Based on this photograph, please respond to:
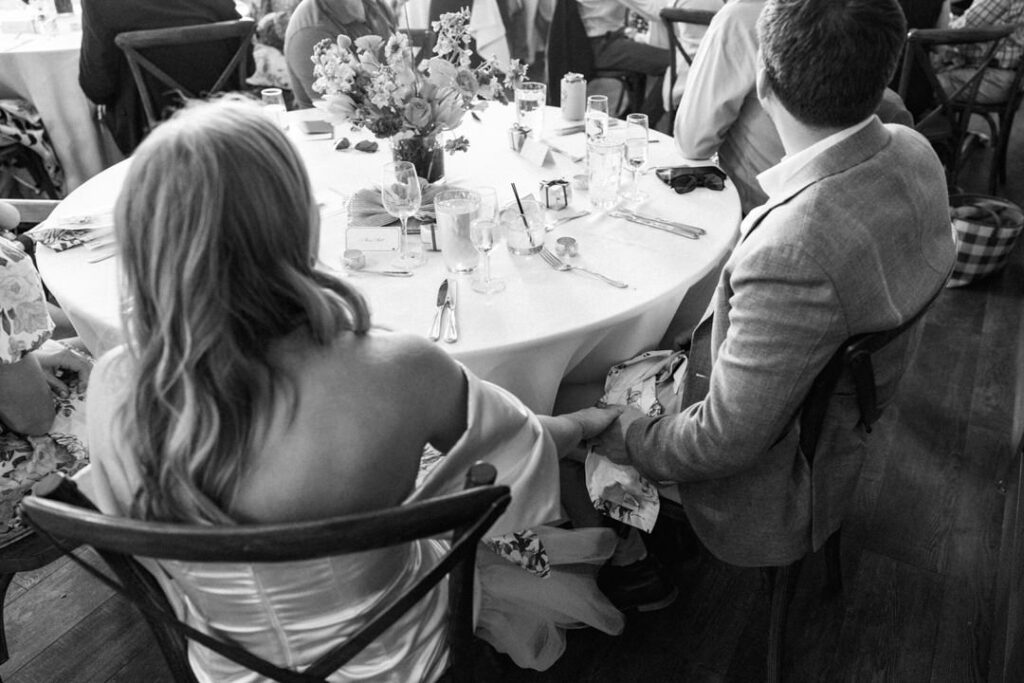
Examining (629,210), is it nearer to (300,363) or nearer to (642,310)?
(642,310)

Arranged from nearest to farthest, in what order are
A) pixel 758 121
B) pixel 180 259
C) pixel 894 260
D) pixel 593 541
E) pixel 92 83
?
pixel 180 259 → pixel 894 260 → pixel 593 541 → pixel 758 121 → pixel 92 83

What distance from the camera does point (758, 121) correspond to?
86.3 inches

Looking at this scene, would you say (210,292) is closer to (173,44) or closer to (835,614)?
(835,614)

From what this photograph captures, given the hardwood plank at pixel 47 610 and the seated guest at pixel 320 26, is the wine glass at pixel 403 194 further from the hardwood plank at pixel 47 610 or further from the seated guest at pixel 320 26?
the seated guest at pixel 320 26

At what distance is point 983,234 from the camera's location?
2982 millimetres

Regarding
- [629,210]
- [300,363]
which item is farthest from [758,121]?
[300,363]

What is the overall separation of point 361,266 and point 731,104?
1.14 metres

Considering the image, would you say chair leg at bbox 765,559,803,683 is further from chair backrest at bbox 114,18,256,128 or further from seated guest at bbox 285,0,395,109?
chair backrest at bbox 114,18,256,128

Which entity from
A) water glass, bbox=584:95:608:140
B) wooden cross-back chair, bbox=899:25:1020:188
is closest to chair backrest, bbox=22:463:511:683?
water glass, bbox=584:95:608:140

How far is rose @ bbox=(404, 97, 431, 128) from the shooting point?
5.89 feet

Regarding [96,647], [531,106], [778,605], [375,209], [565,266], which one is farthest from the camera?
[531,106]

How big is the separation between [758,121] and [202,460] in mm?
1811

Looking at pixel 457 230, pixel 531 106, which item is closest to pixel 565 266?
pixel 457 230

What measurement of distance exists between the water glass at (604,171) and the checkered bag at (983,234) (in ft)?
5.60
